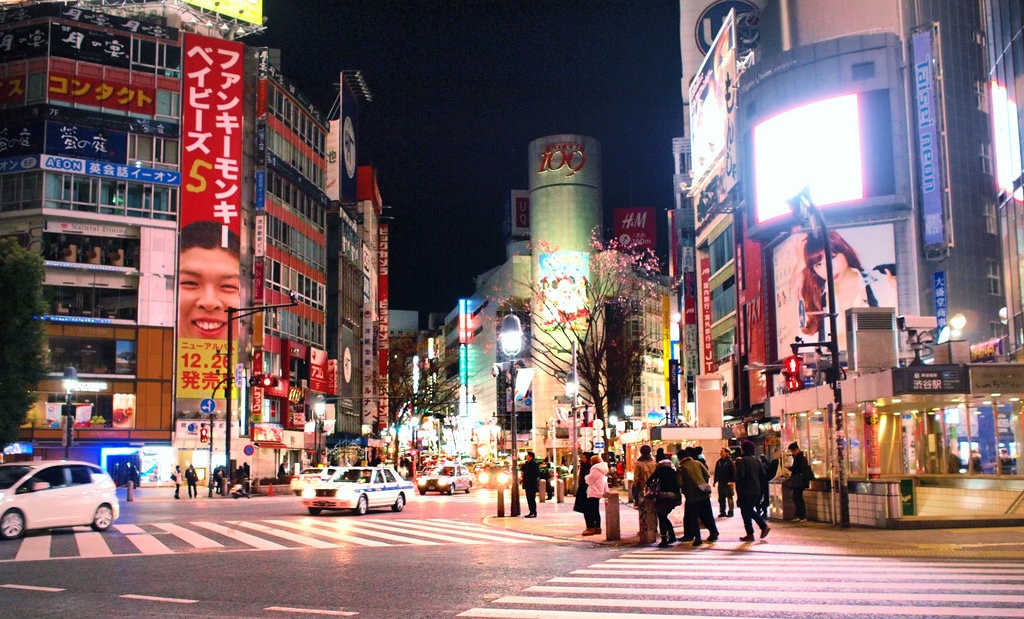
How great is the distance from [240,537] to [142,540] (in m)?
1.87

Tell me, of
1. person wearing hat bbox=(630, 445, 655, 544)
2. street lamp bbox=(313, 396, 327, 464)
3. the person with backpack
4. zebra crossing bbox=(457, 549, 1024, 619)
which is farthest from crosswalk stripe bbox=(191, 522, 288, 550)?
street lamp bbox=(313, 396, 327, 464)

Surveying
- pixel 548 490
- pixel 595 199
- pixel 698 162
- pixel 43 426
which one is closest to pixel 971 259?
pixel 548 490

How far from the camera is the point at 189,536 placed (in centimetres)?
2142

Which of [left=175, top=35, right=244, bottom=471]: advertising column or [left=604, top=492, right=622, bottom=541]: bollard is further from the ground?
[left=175, top=35, right=244, bottom=471]: advertising column

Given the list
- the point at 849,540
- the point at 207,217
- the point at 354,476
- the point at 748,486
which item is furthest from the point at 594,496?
the point at 207,217

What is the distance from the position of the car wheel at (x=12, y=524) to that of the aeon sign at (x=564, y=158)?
4384 inches

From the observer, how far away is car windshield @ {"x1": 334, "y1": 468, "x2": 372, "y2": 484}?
31.8m

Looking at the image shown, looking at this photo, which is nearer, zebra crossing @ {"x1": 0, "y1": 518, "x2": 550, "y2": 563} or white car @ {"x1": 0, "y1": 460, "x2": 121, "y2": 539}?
zebra crossing @ {"x1": 0, "y1": 518, "x2": 550, "y2": 563}

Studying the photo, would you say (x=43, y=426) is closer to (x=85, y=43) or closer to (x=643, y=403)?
(x=85, y=43)

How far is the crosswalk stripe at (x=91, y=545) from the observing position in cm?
1744

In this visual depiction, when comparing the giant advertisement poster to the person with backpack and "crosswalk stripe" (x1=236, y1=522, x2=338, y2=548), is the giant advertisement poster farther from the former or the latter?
"crosswalk stripe" (x1=236, y1=522, x2=338, y2=548)

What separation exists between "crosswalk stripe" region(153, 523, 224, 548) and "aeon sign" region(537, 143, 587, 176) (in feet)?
351

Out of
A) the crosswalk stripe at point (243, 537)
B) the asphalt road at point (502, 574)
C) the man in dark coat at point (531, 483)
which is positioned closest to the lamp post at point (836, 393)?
the asphalt road at point (502, 574)

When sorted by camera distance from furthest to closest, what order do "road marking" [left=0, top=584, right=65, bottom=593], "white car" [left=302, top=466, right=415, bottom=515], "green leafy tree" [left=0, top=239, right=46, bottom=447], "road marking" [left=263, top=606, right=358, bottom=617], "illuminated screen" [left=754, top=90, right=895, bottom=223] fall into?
"illuminated screen" [left=754, top=90, right=895, bottom=223], "green leafy tree" [left=0, top=239, right=46, bottom=447], "white car" [left=302, top=466, right=415, bottom=515], "road marking" [left=0, top=584, right=65, bottom=593], "road marking" [left=263, top=606, right=358, bottom=617]
